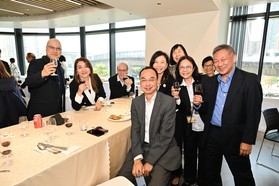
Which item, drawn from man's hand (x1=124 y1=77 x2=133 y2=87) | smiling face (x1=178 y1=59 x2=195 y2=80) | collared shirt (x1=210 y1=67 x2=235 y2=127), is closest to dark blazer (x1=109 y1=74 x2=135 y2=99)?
man's hand (x1=124 y1=77 x2=133 y2=87)

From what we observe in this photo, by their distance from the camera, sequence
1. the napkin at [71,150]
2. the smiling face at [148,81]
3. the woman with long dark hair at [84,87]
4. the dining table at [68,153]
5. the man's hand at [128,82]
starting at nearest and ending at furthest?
the dining table at [68,153] → the napkin at [71,150] → the smiling face at [148,81] → the woman with long dark hair at [84,87] → the man's hand at [128,82]

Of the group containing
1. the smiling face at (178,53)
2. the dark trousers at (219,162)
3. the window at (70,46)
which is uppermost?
the window at (70,46)

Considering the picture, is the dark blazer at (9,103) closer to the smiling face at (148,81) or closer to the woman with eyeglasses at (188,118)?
the smiling face at (148,81)

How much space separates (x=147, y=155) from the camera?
181 centimetres

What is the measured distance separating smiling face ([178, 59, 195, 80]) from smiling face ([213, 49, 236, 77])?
0.35m

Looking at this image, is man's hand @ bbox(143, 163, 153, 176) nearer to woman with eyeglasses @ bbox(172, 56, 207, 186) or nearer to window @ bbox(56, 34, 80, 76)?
woman with eyeglasses @ bbox(172, 56, 207, 186)

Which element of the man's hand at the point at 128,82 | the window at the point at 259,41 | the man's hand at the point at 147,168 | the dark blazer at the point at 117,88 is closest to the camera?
the man's hand at the point at 147,168

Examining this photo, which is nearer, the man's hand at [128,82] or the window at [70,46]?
the man's hand at [128,82]

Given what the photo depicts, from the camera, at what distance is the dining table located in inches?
47.6

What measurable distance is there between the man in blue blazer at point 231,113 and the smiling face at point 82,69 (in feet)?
5.20

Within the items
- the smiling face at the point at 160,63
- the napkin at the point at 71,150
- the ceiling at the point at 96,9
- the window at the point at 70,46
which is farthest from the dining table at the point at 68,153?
the window at the point at 70,46

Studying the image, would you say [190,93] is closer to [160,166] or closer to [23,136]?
[160,166]

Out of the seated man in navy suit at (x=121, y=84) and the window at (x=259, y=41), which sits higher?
the window at (x=259, y=41)

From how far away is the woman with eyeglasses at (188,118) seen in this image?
214 centimetres
